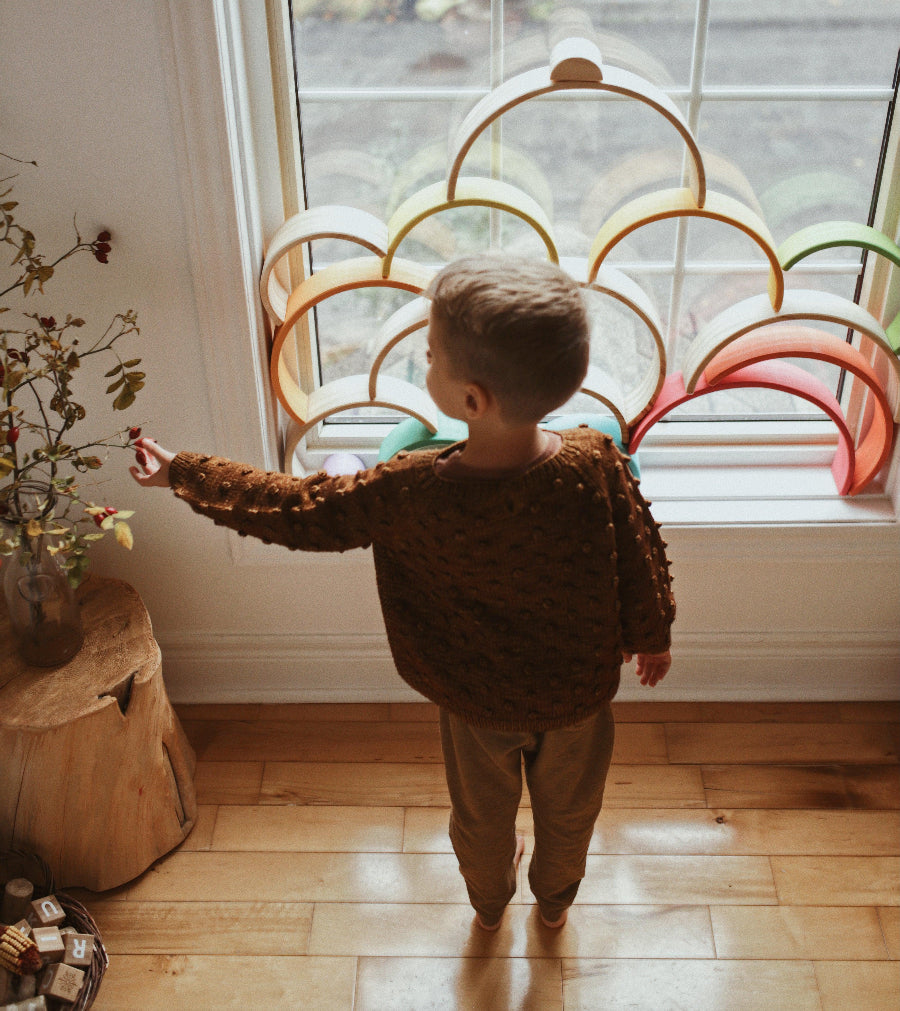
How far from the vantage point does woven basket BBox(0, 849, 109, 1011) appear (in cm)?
162

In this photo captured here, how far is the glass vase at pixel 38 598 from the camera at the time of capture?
1.58 meters

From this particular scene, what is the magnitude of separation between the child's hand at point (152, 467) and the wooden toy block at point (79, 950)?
803mm

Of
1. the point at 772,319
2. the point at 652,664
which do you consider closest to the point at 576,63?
the point at 772,319

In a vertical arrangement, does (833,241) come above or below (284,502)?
above

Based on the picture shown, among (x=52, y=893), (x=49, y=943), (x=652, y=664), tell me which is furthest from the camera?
(x=52, y=893)

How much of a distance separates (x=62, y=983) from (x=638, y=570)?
111 centimetres

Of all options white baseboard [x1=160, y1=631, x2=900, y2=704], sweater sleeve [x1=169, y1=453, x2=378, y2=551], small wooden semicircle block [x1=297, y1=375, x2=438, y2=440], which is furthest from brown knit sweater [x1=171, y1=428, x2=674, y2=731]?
white baseboard [x1=160, y1=631, x2=900, y2=704]

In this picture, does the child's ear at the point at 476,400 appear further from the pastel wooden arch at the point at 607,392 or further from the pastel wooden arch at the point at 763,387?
the pastel wooden arch at the point at 763,387

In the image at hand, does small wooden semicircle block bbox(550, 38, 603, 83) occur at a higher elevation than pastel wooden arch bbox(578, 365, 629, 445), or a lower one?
higher

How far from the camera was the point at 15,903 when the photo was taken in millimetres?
1690

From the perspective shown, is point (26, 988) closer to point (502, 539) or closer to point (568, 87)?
point (502, 539)

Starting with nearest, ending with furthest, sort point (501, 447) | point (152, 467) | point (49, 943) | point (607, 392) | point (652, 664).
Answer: point (501, 447) → point (152, 467) → point (652, 664) → point (49, 943) → point (607, 392)

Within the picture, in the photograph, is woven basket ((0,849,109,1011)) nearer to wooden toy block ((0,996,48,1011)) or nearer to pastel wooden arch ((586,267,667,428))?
wooden toy block ((0,996,48,1011))

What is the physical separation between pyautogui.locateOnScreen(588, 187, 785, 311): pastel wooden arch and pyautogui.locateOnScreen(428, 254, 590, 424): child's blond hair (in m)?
0.61
